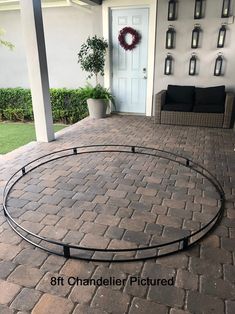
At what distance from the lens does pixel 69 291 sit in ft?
5.22

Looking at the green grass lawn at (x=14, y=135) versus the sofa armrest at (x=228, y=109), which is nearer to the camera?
the green grass lawn at (x=14, y=135)

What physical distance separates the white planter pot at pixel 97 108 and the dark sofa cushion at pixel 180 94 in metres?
1.43

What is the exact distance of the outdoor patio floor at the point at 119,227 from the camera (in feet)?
5.04

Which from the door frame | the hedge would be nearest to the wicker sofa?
the door frame

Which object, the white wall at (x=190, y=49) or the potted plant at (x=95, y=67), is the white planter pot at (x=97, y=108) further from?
the white wall at (x=190, y=49)

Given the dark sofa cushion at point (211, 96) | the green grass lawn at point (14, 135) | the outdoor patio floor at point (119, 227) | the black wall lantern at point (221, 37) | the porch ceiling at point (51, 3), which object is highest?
the porch ceiling at point (51, 3)

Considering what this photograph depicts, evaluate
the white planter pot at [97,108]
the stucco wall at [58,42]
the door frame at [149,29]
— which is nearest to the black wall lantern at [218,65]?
the door frame at [149,29]

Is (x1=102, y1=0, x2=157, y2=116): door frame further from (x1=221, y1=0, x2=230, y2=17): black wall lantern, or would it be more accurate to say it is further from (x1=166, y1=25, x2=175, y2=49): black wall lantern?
(x1=221, y1=0, x2=230, y2=17): black wall lantern

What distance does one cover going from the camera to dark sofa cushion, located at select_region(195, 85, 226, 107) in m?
5.29

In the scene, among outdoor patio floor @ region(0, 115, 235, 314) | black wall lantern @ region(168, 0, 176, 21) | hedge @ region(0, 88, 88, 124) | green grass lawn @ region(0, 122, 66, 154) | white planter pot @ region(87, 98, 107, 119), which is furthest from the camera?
hedge @ region(0, 88, 88, 124)

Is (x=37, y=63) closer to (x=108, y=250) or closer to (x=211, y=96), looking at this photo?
(x=108, y=250)

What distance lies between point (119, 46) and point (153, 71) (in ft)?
3.16

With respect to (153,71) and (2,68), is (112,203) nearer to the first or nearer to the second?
(153,71)

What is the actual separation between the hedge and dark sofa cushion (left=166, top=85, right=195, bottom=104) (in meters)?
2.07
